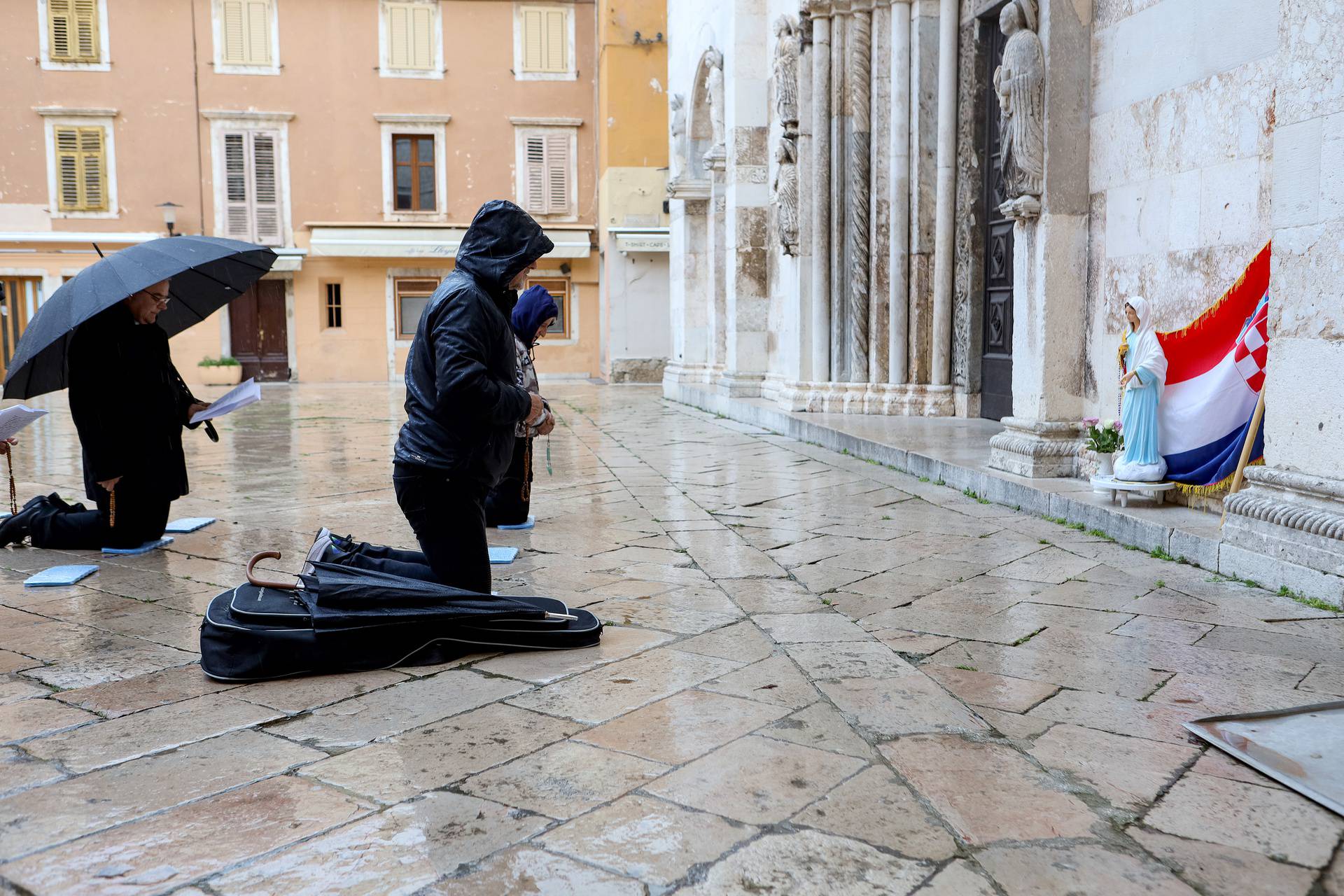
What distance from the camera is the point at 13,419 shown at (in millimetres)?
5090

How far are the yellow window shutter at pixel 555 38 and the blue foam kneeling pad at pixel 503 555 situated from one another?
19630mm

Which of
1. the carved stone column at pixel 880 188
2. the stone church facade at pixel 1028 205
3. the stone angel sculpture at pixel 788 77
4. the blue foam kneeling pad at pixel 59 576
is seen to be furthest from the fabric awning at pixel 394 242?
the blue foam kneeling pad at pixel 59 576

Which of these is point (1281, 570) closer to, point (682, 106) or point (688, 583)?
point (688, 583)

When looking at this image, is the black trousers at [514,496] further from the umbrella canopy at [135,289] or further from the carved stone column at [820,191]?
the carved stone column at [820,191]

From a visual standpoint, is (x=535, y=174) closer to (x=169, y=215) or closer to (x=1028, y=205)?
(x=169, y=215)

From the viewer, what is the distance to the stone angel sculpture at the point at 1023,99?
657cm

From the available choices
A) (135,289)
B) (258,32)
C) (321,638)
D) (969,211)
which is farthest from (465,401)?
(258,32)

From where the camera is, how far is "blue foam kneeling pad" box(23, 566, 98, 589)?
16.1 ft

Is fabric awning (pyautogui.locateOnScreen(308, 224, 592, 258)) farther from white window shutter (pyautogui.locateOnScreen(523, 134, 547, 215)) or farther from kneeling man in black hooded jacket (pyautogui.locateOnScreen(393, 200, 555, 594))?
kneeling man in black hooded jacket (pyautogui.locateOnScreen(393, 200, 555, 594))

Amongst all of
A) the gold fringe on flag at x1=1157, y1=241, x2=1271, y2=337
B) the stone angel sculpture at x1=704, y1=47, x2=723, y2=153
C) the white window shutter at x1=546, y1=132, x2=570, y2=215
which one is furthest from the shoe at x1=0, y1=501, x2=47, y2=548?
the white window shutter at x1=546, y1=132, x2=570, y2=215

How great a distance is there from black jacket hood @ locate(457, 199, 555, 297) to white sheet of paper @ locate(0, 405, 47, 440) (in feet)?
8.10

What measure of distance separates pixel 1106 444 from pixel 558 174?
1889cm

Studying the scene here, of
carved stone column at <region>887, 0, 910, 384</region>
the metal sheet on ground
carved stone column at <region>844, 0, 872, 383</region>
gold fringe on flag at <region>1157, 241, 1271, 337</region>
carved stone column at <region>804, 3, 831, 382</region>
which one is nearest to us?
the metal sheet on ground

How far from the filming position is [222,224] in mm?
22766
